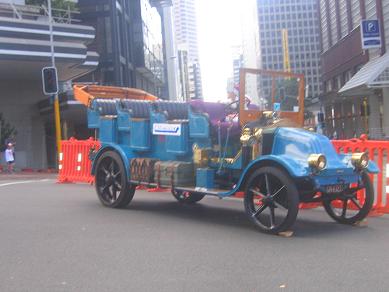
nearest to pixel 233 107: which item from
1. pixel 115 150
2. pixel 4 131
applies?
pixel 115 150

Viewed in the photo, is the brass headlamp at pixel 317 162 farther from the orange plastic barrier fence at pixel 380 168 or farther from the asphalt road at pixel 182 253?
the orange plastic barrier fence at pixel 380 168

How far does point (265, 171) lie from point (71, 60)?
20688 mm

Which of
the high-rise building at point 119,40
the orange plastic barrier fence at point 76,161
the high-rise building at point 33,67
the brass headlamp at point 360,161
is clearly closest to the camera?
the brass headlamp at point 360,161

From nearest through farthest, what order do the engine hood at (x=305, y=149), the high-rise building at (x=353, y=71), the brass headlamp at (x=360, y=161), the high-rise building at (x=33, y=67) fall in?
the engine hood at (x=305, y=149), the brass headlamp at (x=360, y=161), the high-rise building at (x=33, y=67), the high-rise building at (x=353, y=71)

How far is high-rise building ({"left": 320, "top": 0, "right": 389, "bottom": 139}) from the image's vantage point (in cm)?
3294

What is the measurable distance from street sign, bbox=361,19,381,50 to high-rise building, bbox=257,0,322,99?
42.1 metres

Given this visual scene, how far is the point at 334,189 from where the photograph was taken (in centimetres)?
745

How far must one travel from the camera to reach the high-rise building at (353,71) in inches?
1297

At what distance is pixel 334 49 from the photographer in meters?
47.1

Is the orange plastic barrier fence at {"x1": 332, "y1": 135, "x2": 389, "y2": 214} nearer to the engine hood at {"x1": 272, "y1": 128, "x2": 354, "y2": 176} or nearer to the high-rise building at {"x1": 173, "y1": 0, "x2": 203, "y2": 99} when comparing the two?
the engine hood at {"x1": 272, "y1": 128, "x2": 354, "y2": 176}

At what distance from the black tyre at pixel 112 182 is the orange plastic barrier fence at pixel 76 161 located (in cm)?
512

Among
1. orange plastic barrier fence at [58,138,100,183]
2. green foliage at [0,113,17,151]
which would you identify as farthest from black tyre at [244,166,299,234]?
green foliage at [0,113,17,151]

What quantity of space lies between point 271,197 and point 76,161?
32.8 feet

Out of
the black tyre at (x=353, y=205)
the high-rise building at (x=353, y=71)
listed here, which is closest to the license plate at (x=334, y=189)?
the black tyre at (x=353, y=205)
